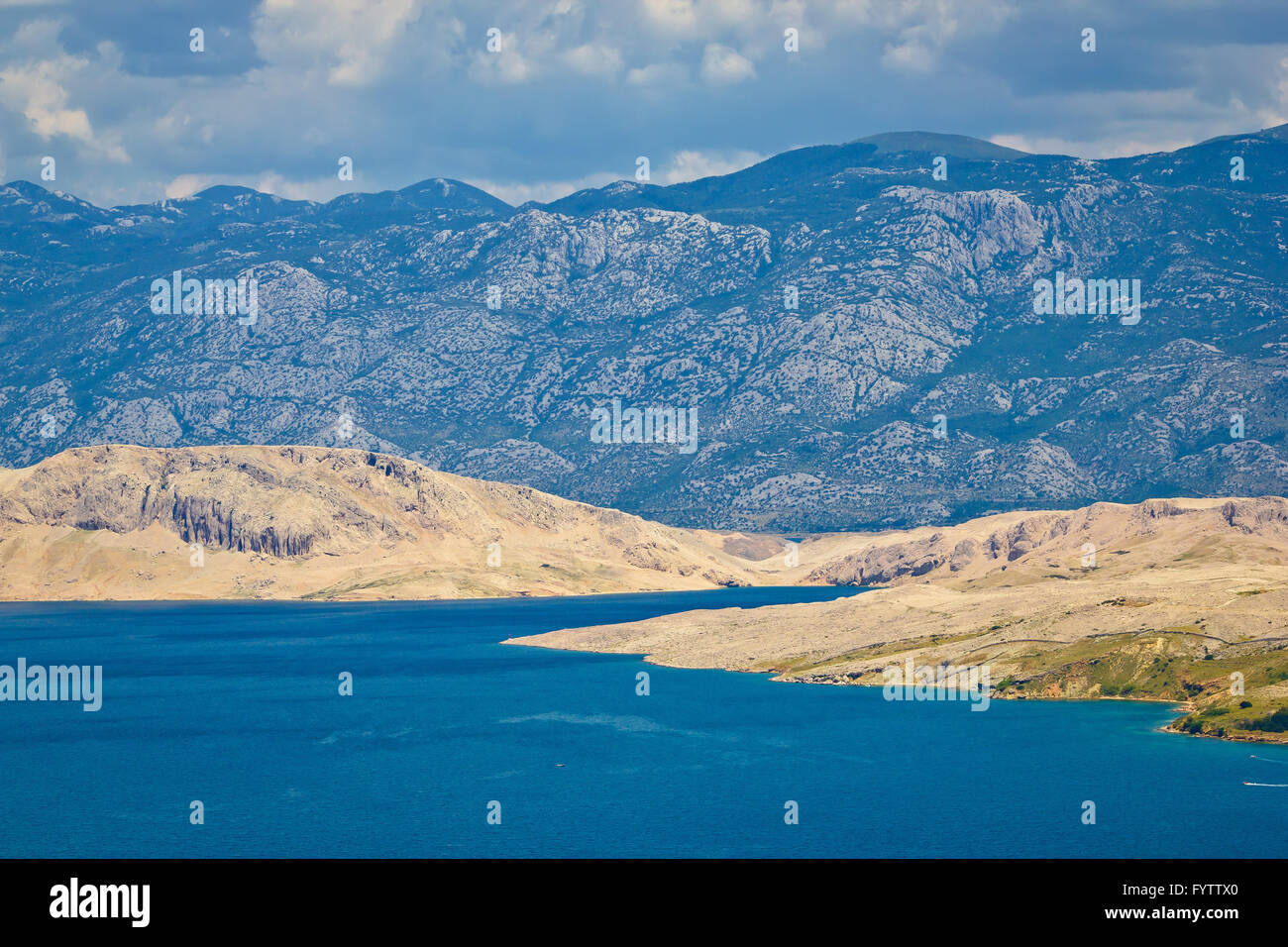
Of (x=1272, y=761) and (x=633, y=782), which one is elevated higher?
(x=1272, y=761)

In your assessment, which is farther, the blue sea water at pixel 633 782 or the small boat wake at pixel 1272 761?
the small boat wake at pixel 1272 761

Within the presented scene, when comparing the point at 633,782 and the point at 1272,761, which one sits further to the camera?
the point at 1272,761

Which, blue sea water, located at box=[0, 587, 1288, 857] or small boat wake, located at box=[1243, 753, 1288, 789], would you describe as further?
small boat wake, located at box=[1243, 753, 1288, 789]
